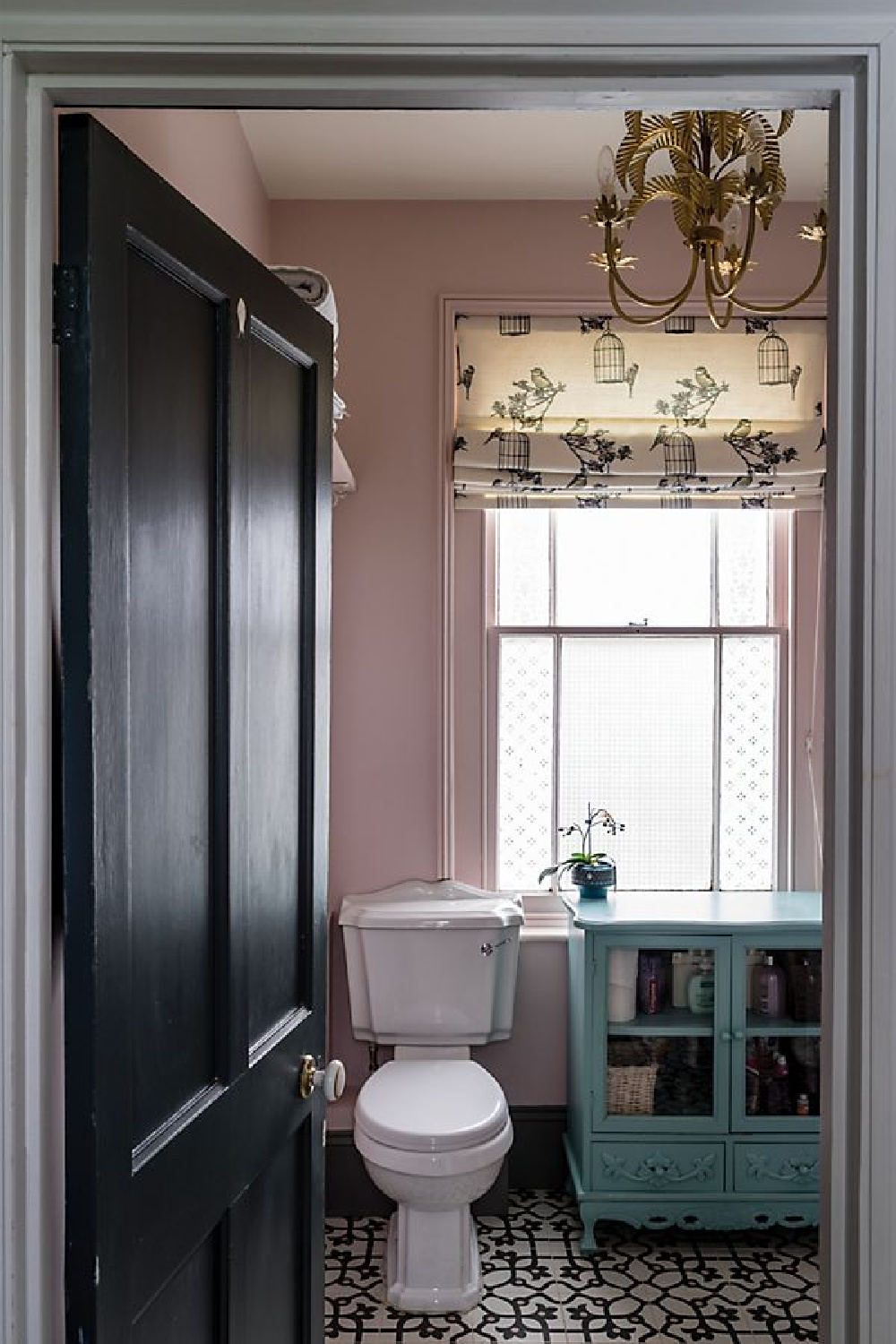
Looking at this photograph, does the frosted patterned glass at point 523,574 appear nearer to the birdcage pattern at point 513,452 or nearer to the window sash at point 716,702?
the window sash at point 716,702

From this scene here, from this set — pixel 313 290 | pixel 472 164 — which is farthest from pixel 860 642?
pixel 472 164

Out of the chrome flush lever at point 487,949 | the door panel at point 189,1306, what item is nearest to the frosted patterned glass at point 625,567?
the chrome flush lever at point 487,949

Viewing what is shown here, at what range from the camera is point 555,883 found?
3.61 metres

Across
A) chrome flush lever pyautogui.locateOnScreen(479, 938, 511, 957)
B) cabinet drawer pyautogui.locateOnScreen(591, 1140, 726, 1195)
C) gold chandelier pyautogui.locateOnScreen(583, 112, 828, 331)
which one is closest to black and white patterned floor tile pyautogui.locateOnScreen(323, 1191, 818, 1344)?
cabinet drawer pyautogui.locateOnScreen(591, 1140, 726, 1195)

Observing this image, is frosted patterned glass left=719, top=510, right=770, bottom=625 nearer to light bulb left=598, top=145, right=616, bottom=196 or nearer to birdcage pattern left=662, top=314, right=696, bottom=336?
birdcage pattern left=662, top=314, right=696, bottom=336

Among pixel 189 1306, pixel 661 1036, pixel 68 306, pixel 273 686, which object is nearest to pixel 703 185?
pixel 273 686

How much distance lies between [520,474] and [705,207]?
4.61ft

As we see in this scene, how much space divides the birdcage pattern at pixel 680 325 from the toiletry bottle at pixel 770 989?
1807 mm

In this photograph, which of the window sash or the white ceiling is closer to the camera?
the white ceiling

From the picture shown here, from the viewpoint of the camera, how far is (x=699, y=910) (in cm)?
333

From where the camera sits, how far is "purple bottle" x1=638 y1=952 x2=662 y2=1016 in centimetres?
323

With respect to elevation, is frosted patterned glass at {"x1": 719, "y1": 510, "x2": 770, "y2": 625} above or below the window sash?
above

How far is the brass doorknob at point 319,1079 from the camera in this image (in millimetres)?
1833

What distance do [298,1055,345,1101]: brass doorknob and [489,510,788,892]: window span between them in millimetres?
1757
